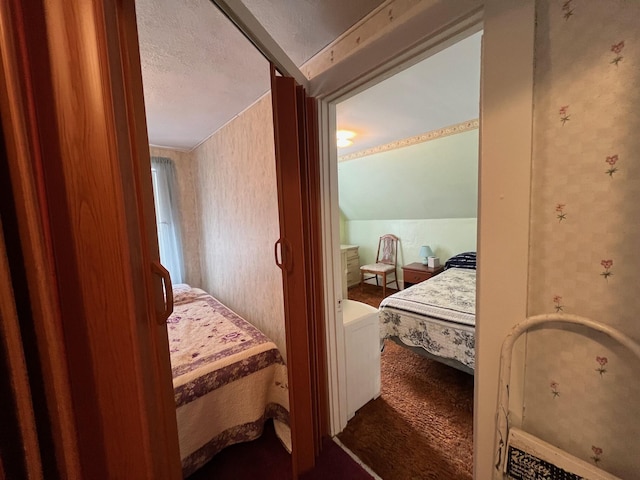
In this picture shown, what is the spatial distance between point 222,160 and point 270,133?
101cm

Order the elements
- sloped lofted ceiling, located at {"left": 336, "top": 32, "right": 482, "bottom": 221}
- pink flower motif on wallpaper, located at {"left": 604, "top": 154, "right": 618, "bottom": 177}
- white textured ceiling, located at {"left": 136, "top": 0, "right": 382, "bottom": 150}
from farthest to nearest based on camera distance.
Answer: sloped lofted ceiling, located at {"left": 336, "top": 32, "right": 482, "bottom": 221}
white textured ceiling, located at {"left": 136, "top": 0, "right": 382, "bottom": 150}
pink flower motif on wallpaper, located at {"left": 604, "top": 154, "right": 618, "bottom": 177}

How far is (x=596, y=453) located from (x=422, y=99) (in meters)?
2.16

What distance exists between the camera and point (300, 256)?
119 cm

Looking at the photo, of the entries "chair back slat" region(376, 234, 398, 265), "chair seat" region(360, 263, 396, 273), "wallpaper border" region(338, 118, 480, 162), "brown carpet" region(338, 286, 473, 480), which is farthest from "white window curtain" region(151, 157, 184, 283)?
"chair back slat" region(376, 234, 398, 265)

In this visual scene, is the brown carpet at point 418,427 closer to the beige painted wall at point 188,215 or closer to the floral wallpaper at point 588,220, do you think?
the floral wallpaper at point 588,220

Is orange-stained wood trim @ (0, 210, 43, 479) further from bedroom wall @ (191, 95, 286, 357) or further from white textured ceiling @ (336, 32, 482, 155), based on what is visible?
white textured ceiling @ (336, 32, 482, 155)

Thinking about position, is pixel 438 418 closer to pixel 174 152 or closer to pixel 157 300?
pixel 157 300

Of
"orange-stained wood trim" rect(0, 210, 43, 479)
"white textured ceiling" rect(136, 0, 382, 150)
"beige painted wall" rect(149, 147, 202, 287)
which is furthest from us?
"beige painted wall" rect(149, 147, 202, 287)

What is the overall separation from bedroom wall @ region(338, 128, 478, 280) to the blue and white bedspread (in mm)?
1400

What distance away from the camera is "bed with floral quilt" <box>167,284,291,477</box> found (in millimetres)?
1313

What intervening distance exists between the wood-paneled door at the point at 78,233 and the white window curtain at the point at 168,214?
117 inches

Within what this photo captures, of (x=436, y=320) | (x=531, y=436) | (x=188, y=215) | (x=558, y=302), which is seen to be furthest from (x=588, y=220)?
(x=188, y=215)

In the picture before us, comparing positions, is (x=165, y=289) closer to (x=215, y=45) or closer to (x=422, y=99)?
(x=215, y=45)

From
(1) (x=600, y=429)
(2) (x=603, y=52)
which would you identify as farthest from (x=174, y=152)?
(1) (x=600, y=429)
